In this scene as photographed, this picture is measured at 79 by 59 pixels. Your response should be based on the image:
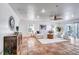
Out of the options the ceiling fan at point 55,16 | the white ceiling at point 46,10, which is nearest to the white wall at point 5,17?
the white ceiling at point 46,10

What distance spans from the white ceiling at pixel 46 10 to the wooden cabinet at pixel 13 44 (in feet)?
2.01

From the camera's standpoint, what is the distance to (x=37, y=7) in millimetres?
3137

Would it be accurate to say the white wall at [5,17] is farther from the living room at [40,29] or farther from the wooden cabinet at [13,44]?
the wooden cabinet at [13,44]

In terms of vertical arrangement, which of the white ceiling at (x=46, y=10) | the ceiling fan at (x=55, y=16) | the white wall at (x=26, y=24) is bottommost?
the white wall at (x=26, y=24)

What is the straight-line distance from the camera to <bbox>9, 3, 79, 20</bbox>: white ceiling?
3.08 metres

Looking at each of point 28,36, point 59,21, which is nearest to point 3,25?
point 28,36

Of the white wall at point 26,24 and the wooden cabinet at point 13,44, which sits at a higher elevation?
the white wall at point 26,24

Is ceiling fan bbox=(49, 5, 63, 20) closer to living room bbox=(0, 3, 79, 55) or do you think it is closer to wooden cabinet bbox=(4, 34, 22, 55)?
living room bbox=(0, 3, 79, 55)

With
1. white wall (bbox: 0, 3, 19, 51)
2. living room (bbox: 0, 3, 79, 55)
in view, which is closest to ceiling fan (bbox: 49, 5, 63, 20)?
living room (bbox: 0, 3, 79, 55)

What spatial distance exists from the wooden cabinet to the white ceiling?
0.61 metres

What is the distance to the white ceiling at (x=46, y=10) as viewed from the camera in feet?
10.1

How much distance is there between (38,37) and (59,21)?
2.45 ft

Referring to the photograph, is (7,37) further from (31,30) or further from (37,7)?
(37,7)

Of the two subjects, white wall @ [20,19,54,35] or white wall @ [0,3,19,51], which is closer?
white wall @ [0,3,19,51]
